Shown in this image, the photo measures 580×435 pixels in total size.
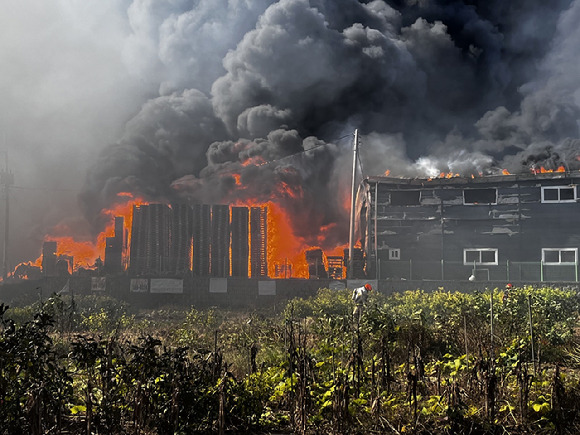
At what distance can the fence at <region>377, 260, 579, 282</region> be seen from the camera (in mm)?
31641

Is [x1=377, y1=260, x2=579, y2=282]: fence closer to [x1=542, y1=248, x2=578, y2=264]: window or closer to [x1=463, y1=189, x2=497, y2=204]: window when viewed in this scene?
[x1=542, y1=248, x2=578, y2=264]: window

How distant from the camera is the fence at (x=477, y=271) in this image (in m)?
31.6

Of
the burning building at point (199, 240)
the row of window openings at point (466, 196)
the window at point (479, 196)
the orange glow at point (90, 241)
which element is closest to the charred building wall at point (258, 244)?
the burning building at point (199, 240)

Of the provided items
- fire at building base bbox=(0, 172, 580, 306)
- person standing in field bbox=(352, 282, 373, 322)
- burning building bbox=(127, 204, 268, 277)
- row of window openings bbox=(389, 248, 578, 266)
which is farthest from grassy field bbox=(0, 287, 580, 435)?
row of window openings bbox=(389, 248, 578, 266)

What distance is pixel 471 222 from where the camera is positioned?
114ft

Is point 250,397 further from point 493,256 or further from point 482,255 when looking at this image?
point 493,256

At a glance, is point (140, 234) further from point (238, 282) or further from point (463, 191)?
point (463, 191)

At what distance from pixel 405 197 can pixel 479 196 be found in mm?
4698

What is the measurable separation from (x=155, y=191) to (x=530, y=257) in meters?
28.3

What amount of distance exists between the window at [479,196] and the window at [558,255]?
4.48 m

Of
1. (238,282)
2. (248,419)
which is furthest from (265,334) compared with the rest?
(238,282)

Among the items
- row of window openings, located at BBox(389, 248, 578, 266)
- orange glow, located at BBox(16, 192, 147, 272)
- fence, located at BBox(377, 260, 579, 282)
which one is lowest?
fence, located at BBox(377, 260, 579, 282)

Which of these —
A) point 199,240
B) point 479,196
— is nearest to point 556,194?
point 479,196

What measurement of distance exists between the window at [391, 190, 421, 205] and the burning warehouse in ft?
→ 0.21
